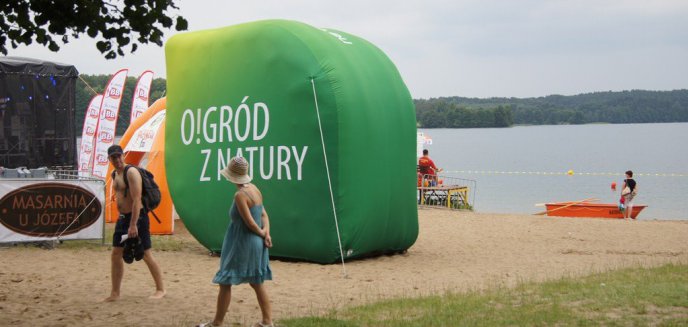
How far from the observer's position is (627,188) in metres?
23.2

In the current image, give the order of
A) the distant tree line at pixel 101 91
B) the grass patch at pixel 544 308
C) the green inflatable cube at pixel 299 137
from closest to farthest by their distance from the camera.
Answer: the grass patch at pixel 544 308 → the green inflatable cube at pixel 299 137 → the distant tree line at pixel 101 91

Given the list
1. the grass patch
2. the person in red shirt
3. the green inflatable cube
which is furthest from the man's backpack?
the person in red shirt

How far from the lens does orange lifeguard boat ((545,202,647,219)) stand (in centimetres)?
2419

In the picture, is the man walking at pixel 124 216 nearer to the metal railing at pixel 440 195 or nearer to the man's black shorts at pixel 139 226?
the man's black shorts at pixel 139 226

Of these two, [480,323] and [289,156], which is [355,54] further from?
[480,323]

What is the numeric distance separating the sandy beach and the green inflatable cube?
1.87 feet

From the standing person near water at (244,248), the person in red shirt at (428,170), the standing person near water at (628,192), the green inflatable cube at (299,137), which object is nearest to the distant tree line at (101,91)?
the person in red shirt at (428,170)

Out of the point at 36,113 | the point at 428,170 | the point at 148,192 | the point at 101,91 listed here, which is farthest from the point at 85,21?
the point at 101,91

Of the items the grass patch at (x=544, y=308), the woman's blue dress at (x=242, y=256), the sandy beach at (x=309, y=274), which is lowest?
the sandy beach at (x=309, y=274)

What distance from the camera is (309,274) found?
11648 millimetres

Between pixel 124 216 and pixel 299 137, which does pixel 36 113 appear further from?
pixel 124 216

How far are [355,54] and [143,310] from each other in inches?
222

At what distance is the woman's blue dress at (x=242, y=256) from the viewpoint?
7418 millimetres

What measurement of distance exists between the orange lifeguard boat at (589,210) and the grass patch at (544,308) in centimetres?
1489
